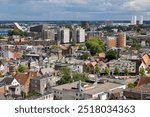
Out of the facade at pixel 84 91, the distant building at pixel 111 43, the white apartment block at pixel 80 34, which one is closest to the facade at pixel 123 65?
the facade at pixel 84 91

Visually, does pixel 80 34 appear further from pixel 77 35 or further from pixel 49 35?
pixel 49 35

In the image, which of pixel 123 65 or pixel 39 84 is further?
pixel 123 65

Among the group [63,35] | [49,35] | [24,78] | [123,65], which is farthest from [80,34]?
[24,78]

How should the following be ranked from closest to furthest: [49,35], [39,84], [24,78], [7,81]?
1. [7,81]
2. [39,84]
3. [24,78]
4. [49,35]

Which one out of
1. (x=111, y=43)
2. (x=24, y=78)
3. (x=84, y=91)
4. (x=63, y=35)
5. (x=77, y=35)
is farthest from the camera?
(x=77, y=35)

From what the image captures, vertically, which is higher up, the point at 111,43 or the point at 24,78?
the point at 24,78

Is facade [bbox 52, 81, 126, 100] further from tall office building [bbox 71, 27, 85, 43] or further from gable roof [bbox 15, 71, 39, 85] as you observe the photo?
tall office building [bbox 71, 27, 85, 43]

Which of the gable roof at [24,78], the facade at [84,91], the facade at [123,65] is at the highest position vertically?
the facade at [84,91]

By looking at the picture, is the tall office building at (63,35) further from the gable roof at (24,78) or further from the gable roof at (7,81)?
the gable roof at (7,81)

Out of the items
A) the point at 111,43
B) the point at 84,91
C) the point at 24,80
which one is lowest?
the point at 111,43

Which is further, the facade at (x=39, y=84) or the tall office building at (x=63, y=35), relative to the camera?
the tall office building at (x=63, y=35)

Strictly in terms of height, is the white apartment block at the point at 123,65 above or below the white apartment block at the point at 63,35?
below
